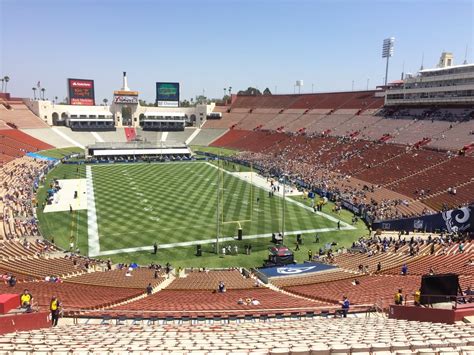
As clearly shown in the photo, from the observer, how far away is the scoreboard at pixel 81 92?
320 ft

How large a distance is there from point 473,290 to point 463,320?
3589 millimetres

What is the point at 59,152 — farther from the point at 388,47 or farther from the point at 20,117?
the point at 388,47

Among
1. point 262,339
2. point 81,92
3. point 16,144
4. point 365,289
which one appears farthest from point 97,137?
point 262,339

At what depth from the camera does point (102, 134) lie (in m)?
95.4

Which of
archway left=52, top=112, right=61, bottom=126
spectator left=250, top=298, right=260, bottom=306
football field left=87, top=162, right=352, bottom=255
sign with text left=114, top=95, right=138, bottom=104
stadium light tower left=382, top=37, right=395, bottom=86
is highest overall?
Answer: stadium light tower left=382, top=37, right=395, bottom=86

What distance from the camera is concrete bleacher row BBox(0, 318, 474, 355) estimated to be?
8.89 m

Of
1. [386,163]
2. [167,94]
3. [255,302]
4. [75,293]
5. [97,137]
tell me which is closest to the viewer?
[255,302]

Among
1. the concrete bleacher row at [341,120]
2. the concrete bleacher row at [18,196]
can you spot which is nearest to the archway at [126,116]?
the concrete bleacher row at [341,120]

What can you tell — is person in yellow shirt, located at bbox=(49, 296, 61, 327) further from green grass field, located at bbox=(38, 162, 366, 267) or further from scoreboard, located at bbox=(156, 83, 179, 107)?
scoreboard, located at bbox=(156, 83, 179, 107)

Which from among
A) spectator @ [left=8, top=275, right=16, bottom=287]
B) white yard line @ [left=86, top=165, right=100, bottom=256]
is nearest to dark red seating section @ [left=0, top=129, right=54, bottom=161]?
white yard line @ [left=86, top=165, right=100, bottom=256]

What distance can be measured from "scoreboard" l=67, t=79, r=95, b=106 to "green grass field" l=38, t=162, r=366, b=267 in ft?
166

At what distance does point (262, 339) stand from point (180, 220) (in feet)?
→ 87.7

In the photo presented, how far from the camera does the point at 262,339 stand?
1072 cm

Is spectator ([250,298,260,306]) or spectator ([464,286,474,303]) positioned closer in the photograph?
spectator ([464,286,474,303])
